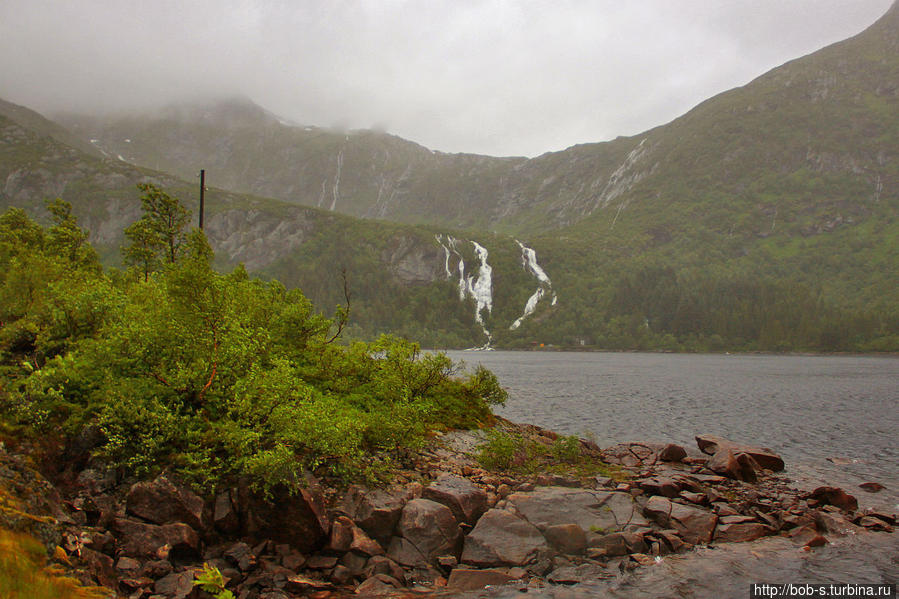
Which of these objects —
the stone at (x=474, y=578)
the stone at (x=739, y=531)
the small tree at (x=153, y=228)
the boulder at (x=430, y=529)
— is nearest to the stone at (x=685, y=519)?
the stone at (x=739, y=531)

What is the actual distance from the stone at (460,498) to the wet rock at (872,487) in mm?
19314

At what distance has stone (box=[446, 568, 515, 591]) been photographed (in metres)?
12.2

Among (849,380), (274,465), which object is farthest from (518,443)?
(849,380)

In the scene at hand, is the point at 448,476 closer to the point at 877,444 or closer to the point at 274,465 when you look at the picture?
the point at 274,465

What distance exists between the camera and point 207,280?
565 inches

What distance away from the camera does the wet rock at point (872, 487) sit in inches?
914

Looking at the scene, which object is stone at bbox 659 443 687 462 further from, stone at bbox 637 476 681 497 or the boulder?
the boulder

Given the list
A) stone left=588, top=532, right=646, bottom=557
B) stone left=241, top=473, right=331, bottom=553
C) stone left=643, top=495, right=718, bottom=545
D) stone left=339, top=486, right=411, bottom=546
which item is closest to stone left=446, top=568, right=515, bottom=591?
stone left=339, top=486, right=411, bottom=546

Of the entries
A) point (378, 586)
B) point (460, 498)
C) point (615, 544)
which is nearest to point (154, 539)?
point (378, 586)

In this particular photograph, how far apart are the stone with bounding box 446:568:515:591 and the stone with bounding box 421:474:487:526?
1.95 m

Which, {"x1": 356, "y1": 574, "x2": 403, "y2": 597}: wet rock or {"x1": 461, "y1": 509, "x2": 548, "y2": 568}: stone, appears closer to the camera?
{"x1": 356, "y1": 574, "x2": 403, "y2": 597}: wet rock

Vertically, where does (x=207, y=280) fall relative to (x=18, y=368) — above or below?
above

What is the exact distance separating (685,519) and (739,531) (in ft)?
5.43

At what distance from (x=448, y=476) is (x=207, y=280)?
9.42 meters
